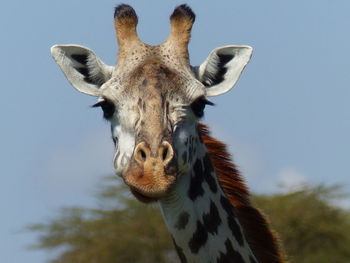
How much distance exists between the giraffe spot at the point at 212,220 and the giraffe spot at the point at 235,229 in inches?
5.5

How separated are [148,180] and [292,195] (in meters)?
17.6

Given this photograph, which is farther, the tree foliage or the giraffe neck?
the tree foliage

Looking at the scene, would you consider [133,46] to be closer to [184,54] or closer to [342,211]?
[184,54]

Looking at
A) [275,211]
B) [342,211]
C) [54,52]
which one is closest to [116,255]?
[275,211]

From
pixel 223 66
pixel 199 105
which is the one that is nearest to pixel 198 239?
pixel 199 105

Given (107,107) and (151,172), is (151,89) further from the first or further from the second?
(151,172)

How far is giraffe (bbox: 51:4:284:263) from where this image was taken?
8.55 meters

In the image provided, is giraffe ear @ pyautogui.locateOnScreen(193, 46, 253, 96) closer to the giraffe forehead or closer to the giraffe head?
the giraffe head

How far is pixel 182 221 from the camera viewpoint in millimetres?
8930

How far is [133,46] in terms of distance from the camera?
9.52m

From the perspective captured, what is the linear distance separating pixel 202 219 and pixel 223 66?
150cm

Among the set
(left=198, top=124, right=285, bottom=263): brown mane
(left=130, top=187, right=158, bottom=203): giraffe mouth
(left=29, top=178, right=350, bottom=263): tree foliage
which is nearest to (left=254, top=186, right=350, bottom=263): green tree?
(left=29, top=178, right=350, bottom=263): tree foliage

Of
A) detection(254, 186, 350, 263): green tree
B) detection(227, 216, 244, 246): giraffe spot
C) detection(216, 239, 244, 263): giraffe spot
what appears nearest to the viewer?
detection(216, 239, 244, 263): giraffe spot

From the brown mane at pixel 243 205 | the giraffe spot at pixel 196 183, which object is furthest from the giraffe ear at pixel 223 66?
the giraffe spot at pixel 196 183
